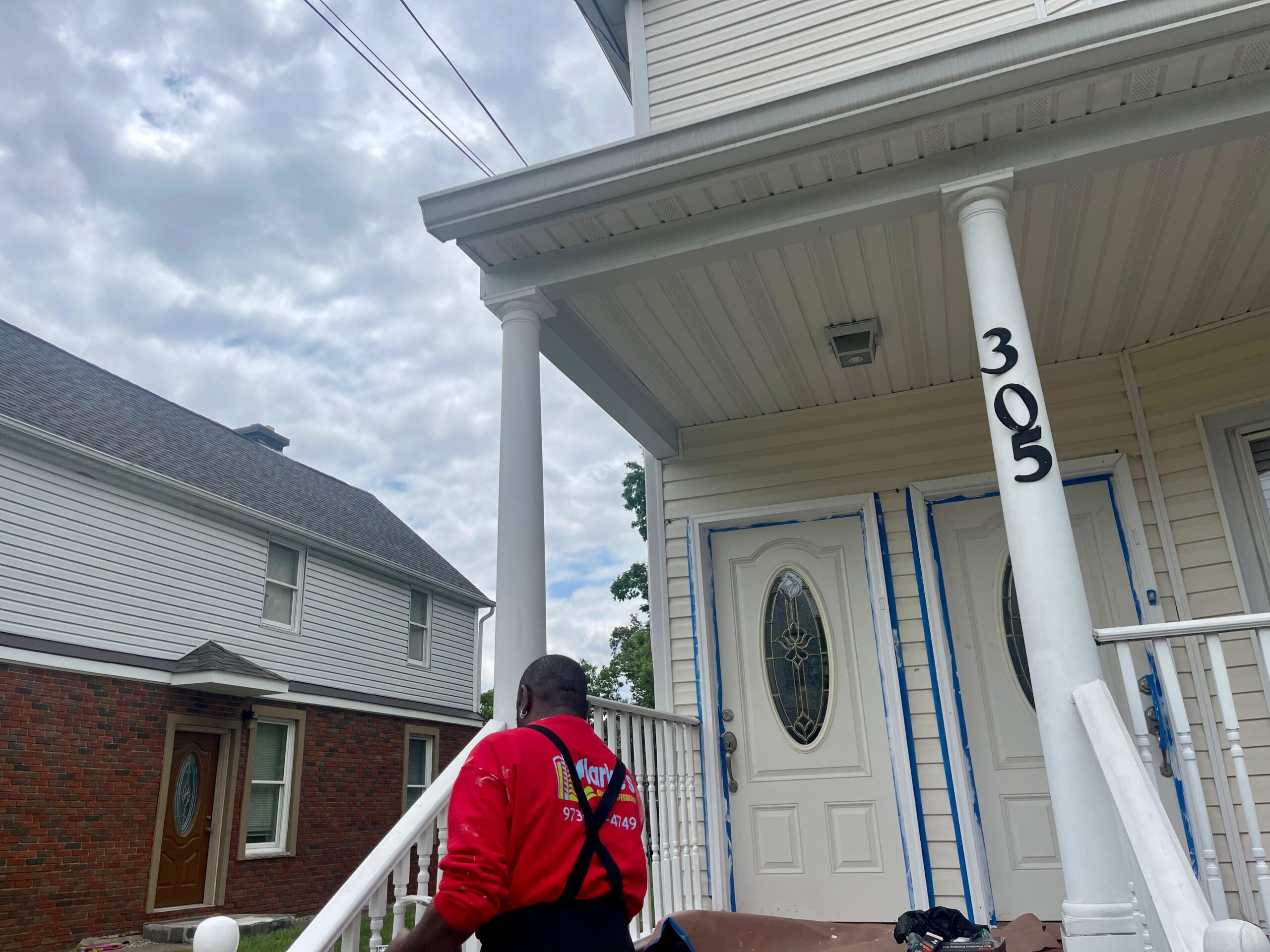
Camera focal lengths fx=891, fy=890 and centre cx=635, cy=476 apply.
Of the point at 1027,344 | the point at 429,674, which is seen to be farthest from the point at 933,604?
the point at 429,674

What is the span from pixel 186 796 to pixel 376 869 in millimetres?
9589

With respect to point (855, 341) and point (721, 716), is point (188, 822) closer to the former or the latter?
point (721, 716)

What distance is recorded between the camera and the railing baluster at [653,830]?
11.2 ft

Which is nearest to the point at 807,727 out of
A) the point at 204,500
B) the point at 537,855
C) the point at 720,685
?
the point at 720,685

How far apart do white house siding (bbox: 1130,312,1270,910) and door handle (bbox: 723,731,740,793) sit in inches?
80.2

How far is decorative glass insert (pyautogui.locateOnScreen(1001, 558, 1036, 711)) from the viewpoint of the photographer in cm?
416

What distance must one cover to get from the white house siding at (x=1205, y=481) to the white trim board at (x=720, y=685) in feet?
3.94

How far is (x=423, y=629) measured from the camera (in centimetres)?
1470

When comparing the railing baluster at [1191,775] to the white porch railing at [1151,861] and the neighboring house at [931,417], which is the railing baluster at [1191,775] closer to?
A: the neighboring house at [931,417]

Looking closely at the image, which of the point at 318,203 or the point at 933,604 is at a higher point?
the point at 318,203

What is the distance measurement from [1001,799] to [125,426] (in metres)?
11.1

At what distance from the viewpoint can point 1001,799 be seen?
4055 millimetres

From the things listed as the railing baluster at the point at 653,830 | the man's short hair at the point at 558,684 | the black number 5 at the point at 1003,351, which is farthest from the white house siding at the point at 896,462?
the man's short hair at the point at 558,684

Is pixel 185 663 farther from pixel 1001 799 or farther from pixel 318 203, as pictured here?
pixel 318 203
